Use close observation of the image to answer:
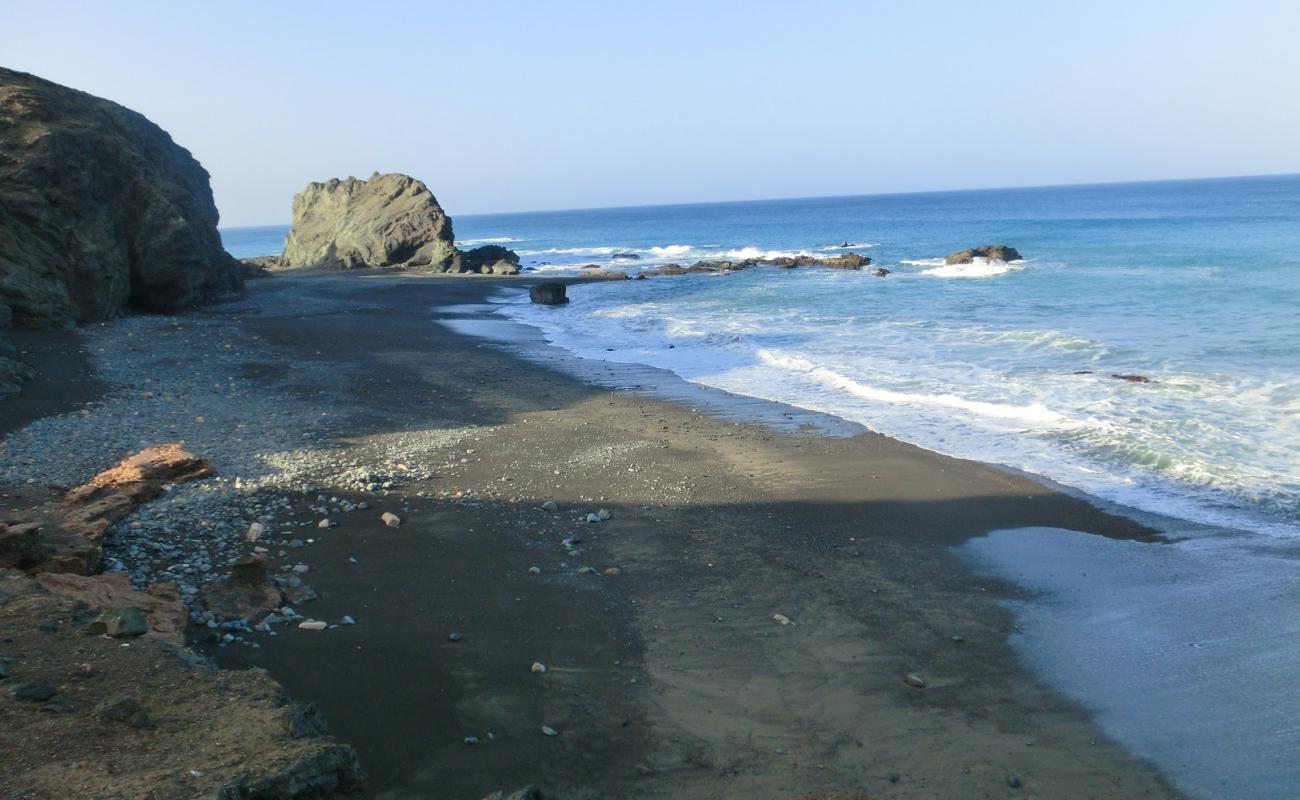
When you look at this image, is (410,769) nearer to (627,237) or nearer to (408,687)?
(408,687)

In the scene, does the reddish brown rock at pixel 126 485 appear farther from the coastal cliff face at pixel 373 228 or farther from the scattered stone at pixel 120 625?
the coastal cliff face at pixel 373 228

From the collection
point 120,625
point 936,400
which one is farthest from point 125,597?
point 936,400

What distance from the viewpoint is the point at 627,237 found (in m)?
101

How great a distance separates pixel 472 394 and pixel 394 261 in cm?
4151

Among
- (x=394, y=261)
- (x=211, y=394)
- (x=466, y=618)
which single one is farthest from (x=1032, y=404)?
(x=394, y=261)

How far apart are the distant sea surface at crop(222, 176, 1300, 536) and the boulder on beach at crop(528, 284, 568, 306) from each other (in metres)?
1.12

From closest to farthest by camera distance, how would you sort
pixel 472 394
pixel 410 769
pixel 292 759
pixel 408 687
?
pixel 292 759 → pixel 410 769 → pixel 408 687 → pixel 472 394

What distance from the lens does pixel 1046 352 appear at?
19344mm

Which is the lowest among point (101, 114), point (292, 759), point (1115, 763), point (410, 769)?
point (1115, 763)

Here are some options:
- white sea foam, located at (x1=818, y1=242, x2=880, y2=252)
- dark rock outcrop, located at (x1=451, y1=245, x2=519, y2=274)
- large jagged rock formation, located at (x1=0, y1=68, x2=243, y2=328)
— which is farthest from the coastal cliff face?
white sea foam, located at (x1=818, y1=242, x2=880, y2=252)

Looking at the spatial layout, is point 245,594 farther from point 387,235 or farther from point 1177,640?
point 387,235

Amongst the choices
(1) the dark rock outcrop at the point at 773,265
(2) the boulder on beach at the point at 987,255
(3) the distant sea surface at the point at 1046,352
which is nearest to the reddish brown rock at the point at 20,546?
(3) the distant sea surface at the point at 1046,352

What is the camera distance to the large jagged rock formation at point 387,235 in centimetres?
5128

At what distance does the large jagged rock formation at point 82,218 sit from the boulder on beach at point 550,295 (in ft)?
41.3
